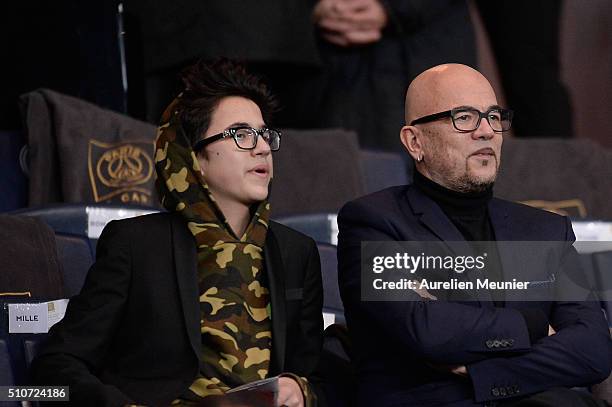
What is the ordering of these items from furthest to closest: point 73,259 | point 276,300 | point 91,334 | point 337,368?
point 73,259
point 337,368
point 276,300
point 91,334

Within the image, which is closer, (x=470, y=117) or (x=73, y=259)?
(x=470, y=117)

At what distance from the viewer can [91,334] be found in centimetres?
243

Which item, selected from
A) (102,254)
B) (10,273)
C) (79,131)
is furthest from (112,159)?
(102,254)

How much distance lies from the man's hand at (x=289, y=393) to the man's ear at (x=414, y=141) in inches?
21.6

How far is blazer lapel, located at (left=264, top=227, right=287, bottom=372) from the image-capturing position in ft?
8.30

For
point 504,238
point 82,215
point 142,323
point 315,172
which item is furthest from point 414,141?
point 315,172

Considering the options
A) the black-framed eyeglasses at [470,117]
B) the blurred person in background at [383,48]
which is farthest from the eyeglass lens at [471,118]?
the blurred person in background at [383,48]

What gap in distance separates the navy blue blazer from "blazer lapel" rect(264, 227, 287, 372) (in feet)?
0.49

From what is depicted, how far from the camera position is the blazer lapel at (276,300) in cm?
253

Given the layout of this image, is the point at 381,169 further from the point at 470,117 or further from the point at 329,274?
the point at 470,117

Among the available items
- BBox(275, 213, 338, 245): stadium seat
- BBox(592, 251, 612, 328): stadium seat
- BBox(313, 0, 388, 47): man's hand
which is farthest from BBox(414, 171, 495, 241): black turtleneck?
BBox(313, 0, 388, 47): man's hand

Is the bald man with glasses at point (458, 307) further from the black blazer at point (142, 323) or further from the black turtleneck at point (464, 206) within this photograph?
the black blazer at point (142, 323)

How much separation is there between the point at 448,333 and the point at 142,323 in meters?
0.61

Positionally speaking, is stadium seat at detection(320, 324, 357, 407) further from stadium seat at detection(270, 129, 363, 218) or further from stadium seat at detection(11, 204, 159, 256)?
stadium seat at detection(270, 129, 363, 218)
